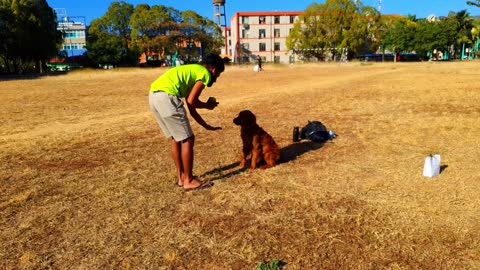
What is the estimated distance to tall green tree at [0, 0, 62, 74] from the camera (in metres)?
34.9

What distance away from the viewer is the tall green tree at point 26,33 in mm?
34938

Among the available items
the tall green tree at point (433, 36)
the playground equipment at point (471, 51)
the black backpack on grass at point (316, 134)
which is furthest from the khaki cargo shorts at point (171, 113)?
the playground equipment at point (471, 51)

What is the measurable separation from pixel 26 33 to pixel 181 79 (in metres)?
39.5

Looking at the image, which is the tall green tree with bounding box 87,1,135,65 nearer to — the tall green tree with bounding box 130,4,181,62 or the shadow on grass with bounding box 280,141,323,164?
the tall green tree with bounding box 130,4,181,62

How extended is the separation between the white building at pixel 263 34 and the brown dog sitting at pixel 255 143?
72.3 m

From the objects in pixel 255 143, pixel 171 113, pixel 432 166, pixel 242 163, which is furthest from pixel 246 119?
pixel 432 166

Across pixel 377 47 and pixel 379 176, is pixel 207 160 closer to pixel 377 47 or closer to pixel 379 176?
pixel 379 176

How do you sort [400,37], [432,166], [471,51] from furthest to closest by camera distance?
[471,51] → [400,37] → [432,166]

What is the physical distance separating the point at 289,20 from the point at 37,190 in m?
78.1

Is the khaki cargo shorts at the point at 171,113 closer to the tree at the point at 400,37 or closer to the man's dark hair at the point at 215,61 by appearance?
the man's dark hair at the point at 215,61

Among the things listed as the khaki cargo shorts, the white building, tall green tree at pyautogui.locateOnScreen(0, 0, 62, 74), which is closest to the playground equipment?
the white building

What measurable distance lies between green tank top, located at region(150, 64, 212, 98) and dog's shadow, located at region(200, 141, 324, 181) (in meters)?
1.33

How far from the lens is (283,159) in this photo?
5.19 metres

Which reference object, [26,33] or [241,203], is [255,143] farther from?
[26,33]
